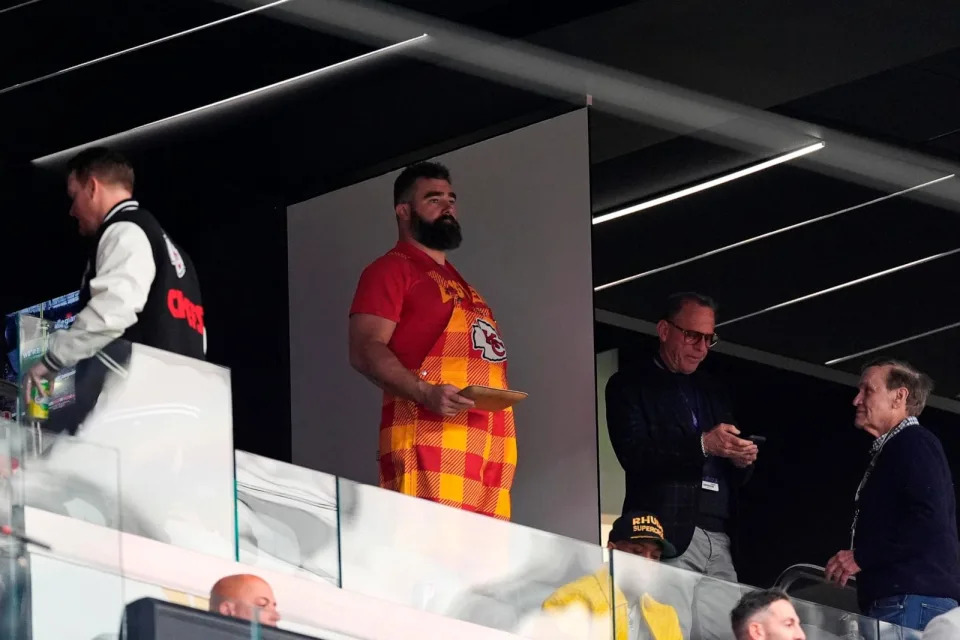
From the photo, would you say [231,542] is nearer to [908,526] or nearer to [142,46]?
[908,526]

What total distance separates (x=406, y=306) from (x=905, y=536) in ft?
5.03

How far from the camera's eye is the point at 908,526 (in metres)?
5.84

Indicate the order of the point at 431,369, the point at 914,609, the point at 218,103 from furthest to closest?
the point at 218,103, the point at 431,369, the point at 914,609

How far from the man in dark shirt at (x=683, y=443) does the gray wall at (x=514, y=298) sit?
41.5 inches

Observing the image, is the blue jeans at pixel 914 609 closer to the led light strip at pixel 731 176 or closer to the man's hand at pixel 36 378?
the man's hand at pixel 36 378

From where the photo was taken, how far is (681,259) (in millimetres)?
8242

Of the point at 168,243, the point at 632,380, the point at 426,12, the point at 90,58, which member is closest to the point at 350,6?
the point at 426,12

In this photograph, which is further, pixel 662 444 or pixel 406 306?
pixel 662 444

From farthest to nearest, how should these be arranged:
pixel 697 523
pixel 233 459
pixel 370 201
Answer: pixel 370 201 → pixel 697 523 → pixel 233 459

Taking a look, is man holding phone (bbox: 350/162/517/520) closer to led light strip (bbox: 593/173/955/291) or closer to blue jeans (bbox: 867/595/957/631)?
blue jeans (bbox: 867/595/957/631)

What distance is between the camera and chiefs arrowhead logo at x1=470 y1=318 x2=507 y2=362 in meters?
6.25

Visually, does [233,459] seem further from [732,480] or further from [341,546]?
[732,480]

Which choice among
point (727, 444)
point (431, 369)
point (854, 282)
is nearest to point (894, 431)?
point (727, 444)

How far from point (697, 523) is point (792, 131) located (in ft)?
7.65
